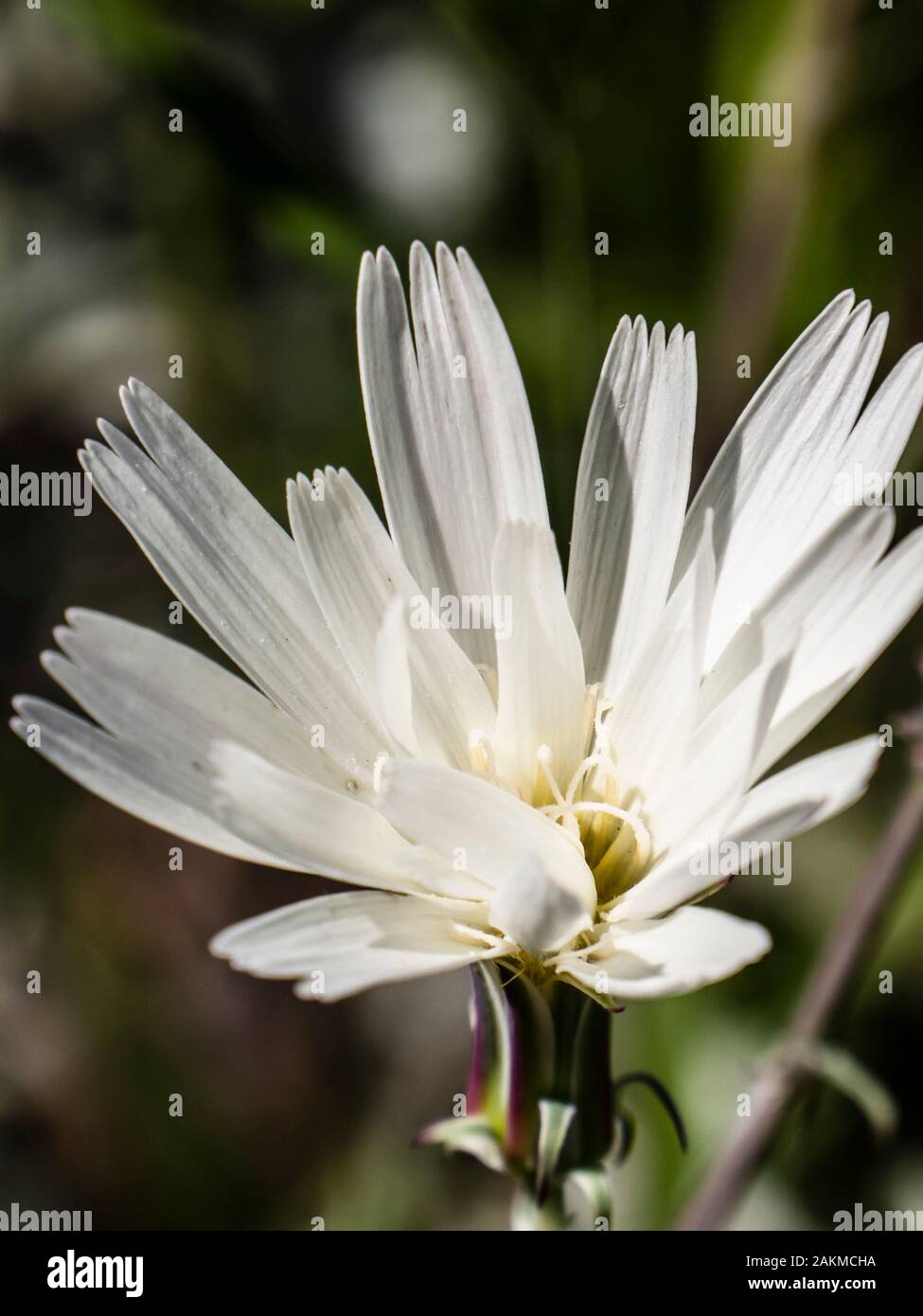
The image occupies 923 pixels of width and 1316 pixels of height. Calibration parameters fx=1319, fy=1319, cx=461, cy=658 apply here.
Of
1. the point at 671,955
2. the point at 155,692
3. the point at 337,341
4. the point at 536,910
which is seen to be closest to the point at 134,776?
the point at 155,692

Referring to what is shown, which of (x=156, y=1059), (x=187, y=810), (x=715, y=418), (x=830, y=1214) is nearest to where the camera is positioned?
(x=187, y=810)

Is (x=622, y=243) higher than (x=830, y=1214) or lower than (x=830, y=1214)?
higher

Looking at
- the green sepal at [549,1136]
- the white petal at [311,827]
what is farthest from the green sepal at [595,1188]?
the white petal at [311,827]

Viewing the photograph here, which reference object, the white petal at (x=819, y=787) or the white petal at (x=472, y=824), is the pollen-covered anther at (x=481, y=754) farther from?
the white petal at (x=819, y=787)

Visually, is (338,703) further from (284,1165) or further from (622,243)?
(622,243)

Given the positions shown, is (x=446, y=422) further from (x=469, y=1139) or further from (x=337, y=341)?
(x=337, y=341)

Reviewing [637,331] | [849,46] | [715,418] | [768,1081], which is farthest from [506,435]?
[849,46]
